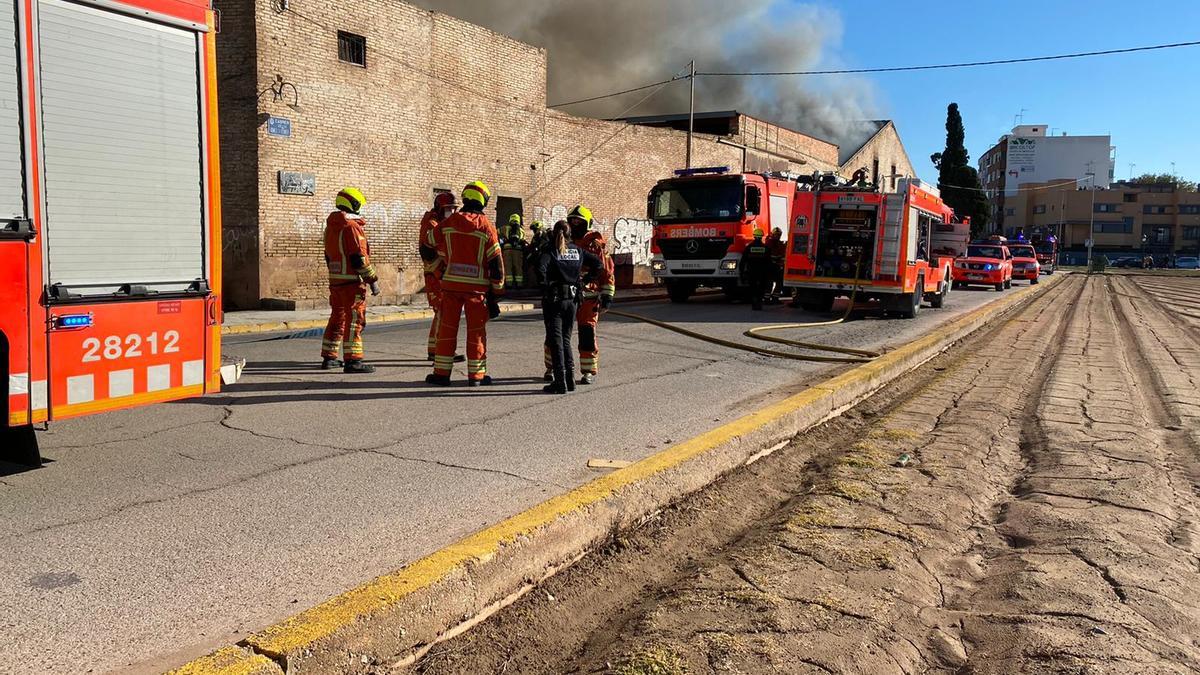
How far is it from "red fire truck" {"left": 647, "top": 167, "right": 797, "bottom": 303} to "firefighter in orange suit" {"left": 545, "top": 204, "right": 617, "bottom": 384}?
9100 millimetres

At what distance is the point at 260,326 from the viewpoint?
12.6 m

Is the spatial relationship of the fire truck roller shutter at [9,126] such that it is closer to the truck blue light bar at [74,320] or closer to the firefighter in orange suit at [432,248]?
the truck blue light bar at [74,320]

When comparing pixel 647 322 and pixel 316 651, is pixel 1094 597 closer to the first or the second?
pixel 316 651

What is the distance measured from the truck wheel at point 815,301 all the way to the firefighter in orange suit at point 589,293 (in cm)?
921

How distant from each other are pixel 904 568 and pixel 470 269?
442 centimetres

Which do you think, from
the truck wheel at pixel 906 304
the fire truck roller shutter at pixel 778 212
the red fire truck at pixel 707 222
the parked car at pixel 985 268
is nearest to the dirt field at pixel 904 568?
the truck wheel at pixel 906 304

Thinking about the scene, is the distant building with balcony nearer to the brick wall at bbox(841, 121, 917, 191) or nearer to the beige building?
the beige building

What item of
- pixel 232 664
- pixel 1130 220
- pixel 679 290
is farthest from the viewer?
pixel 1130 220

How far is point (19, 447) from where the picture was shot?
4344 mm

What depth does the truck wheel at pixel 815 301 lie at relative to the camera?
15.9 meters

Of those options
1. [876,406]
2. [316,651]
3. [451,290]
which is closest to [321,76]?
[451,290]

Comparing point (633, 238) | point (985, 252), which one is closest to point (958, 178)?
point (985, 252)

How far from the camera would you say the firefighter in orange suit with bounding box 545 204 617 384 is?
23.9 feet

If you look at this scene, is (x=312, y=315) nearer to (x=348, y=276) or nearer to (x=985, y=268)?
(x=348, y=276)
